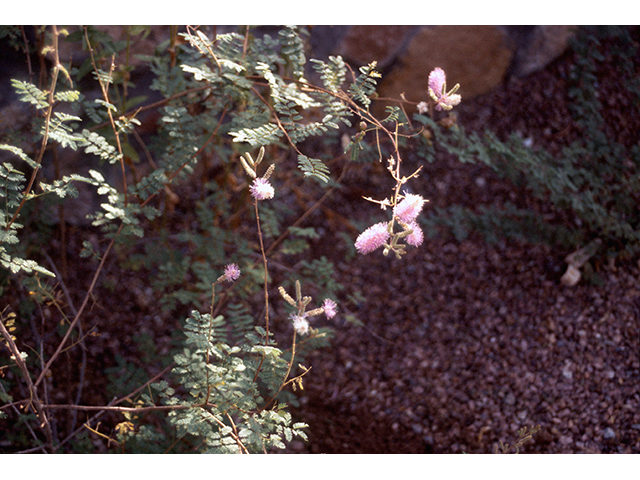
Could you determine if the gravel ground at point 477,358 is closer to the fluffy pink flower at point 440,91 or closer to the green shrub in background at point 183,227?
the green shrub in background at point 183,227

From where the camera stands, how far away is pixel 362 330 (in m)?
2.28

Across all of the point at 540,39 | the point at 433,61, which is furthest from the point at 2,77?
the point at 540,39

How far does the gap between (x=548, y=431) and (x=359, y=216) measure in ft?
4.15

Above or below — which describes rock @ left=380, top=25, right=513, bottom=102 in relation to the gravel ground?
above

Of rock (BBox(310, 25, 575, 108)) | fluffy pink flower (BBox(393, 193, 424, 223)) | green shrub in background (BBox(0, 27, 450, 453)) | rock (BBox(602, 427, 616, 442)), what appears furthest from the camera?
rock (BBox(310, 25, 575, 108))

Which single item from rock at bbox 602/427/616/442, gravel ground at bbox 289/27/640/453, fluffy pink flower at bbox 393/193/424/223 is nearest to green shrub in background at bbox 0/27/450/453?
fluffy pink flower at bbox 393/193/424/223

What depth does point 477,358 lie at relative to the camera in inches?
83.7

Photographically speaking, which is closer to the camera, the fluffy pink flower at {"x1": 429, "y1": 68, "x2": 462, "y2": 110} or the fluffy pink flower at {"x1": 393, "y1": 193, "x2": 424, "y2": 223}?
the fluffy pink flower at {"x1": 393, "y1": 193, "x2": 424, "y2": 223}

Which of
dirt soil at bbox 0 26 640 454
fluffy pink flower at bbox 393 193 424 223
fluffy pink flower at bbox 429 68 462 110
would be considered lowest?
dirt soil at bbox 0 26 640 454

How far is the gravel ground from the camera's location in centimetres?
189

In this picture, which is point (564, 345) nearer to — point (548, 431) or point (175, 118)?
point (548, 431)

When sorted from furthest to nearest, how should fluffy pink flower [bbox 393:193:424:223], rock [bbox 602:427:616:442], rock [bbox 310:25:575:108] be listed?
rock [bbox 310:25:575:108]
rock [bbox 602:427:616:442]
fluffy pink flower [bbox 393:193:424:223]

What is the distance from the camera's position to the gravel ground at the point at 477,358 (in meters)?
1.89

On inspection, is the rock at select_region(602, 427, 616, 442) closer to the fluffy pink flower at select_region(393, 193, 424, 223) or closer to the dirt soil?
the dirt soil
